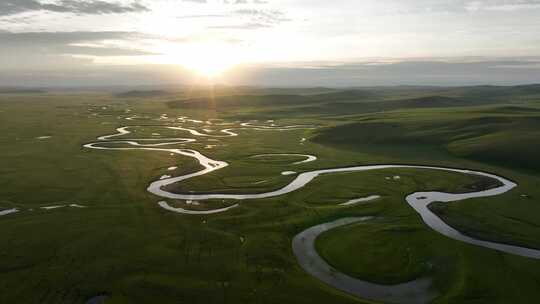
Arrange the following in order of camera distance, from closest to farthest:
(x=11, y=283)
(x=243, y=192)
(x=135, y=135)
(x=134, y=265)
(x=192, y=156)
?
(x=11, y=283)
(x=134, y=265)
(x=243, y=192)
(x=192, y=156)
(x=135, y=135)

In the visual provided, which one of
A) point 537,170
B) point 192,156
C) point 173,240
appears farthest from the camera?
point 192,156

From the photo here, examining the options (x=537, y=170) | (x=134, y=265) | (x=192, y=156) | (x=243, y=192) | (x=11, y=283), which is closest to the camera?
(x=11, y=283)

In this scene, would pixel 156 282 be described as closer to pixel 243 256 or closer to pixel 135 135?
pixel 243 256

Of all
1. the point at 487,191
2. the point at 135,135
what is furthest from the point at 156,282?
the point at 135,135

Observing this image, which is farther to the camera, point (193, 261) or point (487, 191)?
point (487, 191)

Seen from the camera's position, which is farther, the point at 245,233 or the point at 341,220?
the point at 341,220

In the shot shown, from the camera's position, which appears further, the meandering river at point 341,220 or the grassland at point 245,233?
the meandering river at point 341,220

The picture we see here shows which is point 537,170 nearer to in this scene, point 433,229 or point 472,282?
point 433,229

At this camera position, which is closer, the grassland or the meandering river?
the grassland

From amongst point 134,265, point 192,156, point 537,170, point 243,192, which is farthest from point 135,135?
point 537,170
